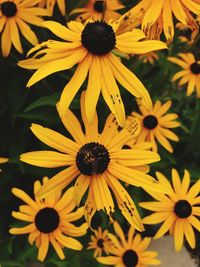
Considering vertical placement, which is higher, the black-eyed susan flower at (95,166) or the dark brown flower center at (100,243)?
the black-eyed susan flower at (95,166)

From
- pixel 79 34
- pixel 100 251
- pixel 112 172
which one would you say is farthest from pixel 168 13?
pixel 100 251

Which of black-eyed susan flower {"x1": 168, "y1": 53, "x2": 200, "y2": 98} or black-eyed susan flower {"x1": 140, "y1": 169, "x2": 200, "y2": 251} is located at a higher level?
black-eyed susan flower {"x1": 168, "y1": 53, "x2": 200, "y2": 98}

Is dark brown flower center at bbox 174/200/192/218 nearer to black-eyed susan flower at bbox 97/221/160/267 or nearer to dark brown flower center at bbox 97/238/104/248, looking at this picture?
black-eyed susan flower at bbox 97/221/160/267

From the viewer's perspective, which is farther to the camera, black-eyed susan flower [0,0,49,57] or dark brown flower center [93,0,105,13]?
dark brown flower center [93,0,105,13]

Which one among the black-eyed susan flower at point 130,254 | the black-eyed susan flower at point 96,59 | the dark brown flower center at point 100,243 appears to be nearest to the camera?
the black-eyed susan flower at point 96,59

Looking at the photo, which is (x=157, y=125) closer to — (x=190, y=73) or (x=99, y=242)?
(x=190, y=73)

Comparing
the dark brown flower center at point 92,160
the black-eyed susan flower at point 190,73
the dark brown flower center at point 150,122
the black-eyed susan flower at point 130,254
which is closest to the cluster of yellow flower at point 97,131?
the dark brown flower center at point 92,160

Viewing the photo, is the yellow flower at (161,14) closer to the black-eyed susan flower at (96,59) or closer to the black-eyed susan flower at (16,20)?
the black-eyed susan flower at (96,59)

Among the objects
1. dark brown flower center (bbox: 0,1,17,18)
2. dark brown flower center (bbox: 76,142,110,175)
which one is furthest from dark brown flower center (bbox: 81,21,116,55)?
dark brown flower center (bbox: 0,1,17,18)
